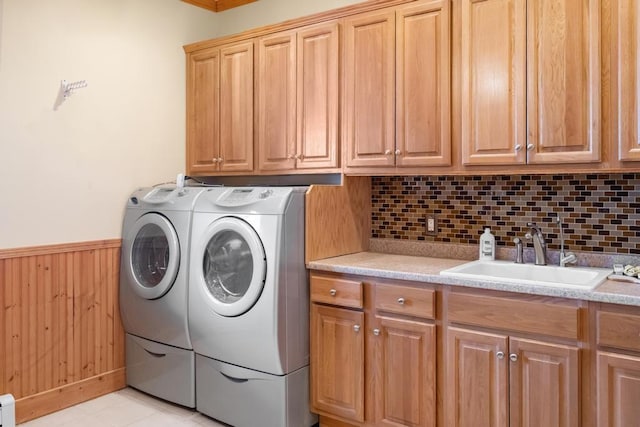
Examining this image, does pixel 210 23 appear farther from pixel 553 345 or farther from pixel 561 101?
pixel 553 345

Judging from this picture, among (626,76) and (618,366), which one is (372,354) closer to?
(618,366)

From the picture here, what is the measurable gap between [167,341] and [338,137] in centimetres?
159

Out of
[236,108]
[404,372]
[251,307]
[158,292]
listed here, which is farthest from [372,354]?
[236,108]

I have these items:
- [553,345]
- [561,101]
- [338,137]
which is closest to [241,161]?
[338,137]

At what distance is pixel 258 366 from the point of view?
264 centimetres

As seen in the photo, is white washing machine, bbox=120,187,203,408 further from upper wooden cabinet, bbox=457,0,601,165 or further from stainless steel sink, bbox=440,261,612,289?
upper wooden cabinet, bbox=457,0,601,165

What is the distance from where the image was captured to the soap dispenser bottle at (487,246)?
271 centimetres

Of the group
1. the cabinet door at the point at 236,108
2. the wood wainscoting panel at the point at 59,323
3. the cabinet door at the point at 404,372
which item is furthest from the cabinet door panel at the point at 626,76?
the wood wainscoting panel at the point at 59,323

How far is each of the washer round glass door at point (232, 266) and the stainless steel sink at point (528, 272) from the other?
0.95 meters

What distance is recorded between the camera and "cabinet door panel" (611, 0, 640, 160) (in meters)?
2.08

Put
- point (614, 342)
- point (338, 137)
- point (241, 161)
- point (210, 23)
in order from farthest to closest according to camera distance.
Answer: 1. point (210, 23)
2. point (241, 161)
3. point (338, 137)
4. point (614, 342)

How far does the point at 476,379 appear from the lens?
222cm

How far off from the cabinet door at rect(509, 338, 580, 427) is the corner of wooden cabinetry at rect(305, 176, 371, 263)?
3.66 feet

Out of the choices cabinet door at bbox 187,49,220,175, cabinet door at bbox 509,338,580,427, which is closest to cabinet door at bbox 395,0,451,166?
cabinet door at bbox 509,338,580,427
